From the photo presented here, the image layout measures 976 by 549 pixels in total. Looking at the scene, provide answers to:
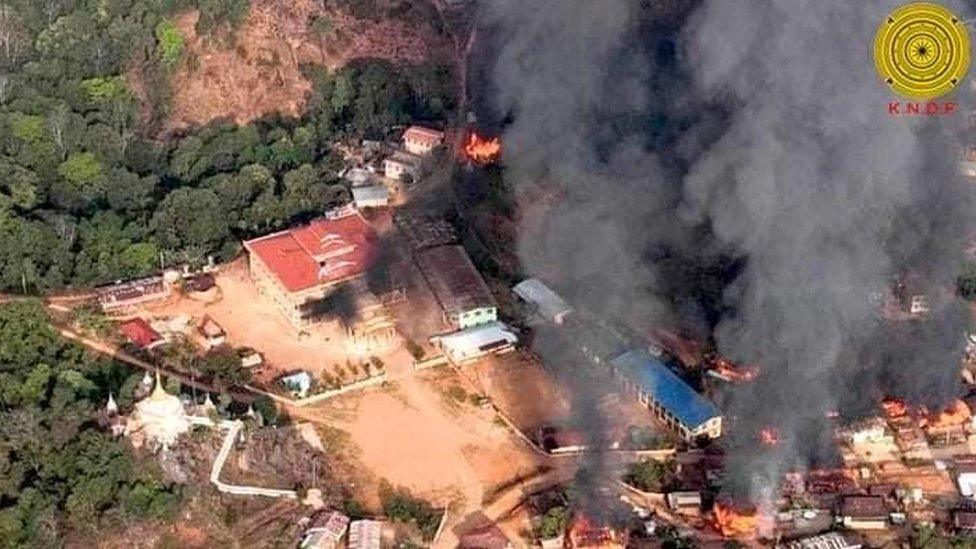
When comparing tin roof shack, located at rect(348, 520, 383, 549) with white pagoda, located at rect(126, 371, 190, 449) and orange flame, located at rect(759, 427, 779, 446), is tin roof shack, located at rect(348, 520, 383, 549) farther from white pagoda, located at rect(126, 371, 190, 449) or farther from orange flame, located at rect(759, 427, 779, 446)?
orange flame, located at rect(759, 427, 779, 446)

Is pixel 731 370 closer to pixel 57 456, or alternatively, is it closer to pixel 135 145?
pixel 57 456

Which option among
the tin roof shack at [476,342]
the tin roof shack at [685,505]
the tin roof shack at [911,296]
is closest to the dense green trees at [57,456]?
the tin roof shack at [476,342]

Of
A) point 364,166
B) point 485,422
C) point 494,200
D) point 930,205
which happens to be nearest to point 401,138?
point 364,166

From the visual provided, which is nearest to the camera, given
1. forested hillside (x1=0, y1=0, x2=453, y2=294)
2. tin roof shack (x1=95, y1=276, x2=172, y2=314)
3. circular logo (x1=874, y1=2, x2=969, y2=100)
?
circular logo (x1=874, y1=2, x2=969, y2=100)

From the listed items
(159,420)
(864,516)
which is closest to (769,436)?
(864,516)

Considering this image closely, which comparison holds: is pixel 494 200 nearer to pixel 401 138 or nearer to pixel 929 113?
pixel 401 138

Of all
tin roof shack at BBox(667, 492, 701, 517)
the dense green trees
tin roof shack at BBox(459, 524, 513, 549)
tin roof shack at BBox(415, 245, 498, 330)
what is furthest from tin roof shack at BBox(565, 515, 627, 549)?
the dense green trees

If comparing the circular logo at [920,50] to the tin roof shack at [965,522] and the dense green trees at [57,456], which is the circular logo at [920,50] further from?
the dense green trees at [57,456]
